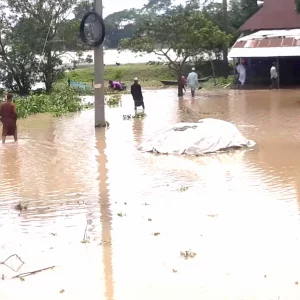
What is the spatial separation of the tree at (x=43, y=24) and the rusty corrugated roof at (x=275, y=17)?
10375 millimetres

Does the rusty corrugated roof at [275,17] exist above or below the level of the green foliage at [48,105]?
above

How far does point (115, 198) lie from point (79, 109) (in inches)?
605

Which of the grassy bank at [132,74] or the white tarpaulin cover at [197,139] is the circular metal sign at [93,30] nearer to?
the white tarpaulin cover at [197,139]

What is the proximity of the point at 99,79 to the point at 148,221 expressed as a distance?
387 inches

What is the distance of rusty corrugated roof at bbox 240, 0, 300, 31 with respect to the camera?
117 feet

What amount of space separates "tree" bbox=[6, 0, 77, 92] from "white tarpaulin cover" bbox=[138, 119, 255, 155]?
20839 mm

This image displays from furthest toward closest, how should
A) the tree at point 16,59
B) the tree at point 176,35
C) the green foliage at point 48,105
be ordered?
1. the tree at point 16,59
2. the tree at point 176,35
3. the green foliage at point 48,105

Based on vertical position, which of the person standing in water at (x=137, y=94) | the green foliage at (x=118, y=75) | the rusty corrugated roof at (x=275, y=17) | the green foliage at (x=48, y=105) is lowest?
the green foliage at (x=48, y=105)

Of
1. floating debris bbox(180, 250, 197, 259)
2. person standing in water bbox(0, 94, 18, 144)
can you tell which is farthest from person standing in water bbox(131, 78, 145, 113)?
floating debris bbox(180, 250, 197, 259)

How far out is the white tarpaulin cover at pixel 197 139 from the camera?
43.7 ft

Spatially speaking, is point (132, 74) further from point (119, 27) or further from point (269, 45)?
point (119, 27)

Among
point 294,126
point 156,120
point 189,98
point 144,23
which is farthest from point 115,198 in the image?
point 144,23

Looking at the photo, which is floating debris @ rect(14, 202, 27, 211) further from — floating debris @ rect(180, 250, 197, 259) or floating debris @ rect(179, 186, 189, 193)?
floating debris @ rect(180, 250, 197, 259)

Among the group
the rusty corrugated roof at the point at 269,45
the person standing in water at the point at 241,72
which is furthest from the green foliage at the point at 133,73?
the rusty corrugated roof at the point at 269,45
